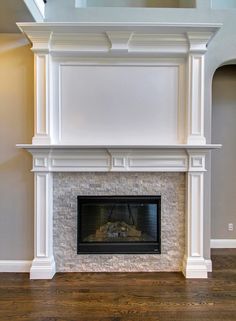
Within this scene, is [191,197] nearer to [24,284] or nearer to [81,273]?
[81,273]

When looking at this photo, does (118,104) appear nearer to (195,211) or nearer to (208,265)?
(195,211)

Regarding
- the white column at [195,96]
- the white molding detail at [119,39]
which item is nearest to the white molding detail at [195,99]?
the white column at [195,96]

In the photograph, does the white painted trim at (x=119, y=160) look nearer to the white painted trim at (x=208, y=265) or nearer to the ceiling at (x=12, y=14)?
the white painted trim at (x=208, y=265)

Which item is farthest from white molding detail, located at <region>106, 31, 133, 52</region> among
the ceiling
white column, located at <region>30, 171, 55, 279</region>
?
white column, located at <region>30, 171, 55, 279</region>

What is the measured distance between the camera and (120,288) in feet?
9.69

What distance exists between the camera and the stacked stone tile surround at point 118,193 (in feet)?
11.0

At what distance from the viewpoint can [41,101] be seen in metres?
3.22

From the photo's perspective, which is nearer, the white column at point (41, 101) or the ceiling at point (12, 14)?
the ceiling at point (12, 14)

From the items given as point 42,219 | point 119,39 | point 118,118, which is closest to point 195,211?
point 118,118

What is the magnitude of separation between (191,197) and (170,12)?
2.24m

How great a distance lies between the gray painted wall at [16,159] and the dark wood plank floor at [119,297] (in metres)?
0.41

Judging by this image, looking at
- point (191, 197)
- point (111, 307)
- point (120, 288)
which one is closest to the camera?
point (111, 307)

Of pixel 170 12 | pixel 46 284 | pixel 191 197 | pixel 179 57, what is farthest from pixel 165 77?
pixel 46 284

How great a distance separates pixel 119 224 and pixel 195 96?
1.78 metres
